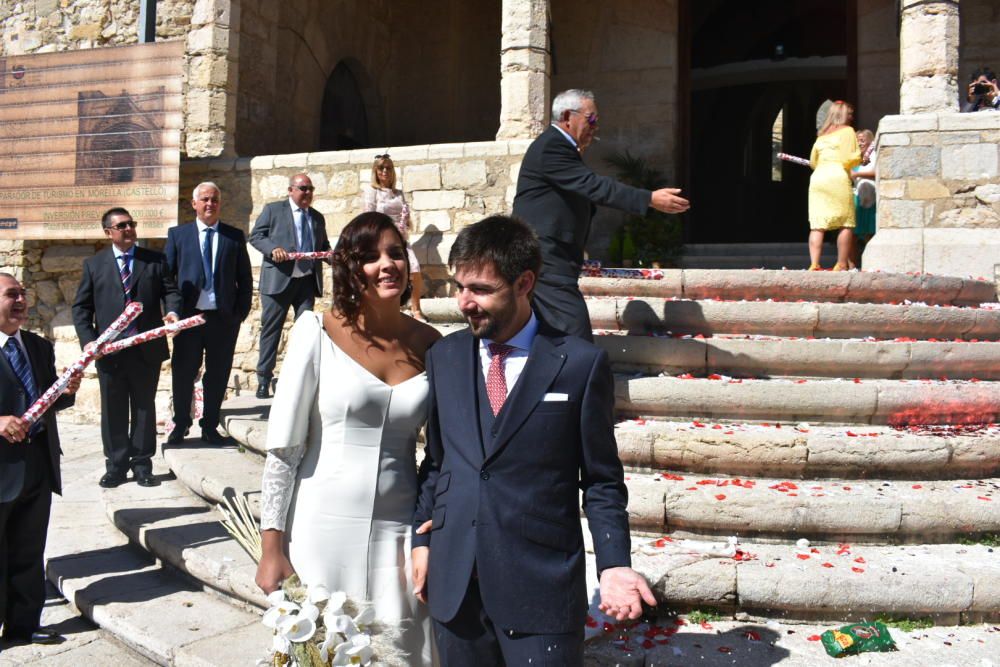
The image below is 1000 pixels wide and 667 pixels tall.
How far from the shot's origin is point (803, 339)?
5.16 metres

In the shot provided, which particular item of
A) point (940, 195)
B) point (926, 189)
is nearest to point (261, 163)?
point (926, 189)

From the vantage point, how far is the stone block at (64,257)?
986 cm

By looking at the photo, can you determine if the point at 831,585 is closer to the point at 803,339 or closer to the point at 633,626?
the point at 633,626

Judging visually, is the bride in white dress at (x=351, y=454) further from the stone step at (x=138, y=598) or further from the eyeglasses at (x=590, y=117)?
the eyeglasses at (x=590, y=117)

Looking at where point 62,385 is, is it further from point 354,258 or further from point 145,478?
point 145,478

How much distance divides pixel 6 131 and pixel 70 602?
314 inches

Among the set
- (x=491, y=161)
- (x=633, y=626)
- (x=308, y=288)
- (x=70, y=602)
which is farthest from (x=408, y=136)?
(x=633, y=626)

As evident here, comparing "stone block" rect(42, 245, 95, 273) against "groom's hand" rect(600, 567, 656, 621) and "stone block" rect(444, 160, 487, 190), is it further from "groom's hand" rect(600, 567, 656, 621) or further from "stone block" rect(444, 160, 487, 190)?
"groom's hand" rect(600, 567, 656, 621)

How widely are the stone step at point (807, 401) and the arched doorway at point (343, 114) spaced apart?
320 inches

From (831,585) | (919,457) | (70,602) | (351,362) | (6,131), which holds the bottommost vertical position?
(70,602)

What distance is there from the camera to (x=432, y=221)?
28.0ft

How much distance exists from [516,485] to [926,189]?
6758mm

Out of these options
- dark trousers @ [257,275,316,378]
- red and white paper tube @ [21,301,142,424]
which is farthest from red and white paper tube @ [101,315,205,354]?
dark trousers @ [257,275,316,378]

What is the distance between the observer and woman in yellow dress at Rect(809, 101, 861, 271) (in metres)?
7.15
